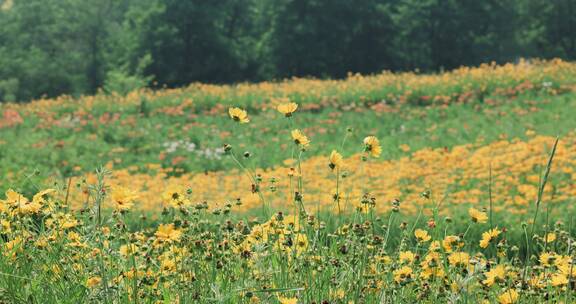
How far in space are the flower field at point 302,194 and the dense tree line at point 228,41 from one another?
8.15 meters

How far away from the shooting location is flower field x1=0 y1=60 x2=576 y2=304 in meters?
2.12

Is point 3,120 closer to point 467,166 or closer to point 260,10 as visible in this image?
point 467,166

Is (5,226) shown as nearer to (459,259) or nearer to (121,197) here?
(121,197)

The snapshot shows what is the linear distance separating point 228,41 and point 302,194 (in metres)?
21.7

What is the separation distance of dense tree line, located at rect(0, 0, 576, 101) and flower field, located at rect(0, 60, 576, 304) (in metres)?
8.15

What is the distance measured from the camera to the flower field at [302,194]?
212 cm

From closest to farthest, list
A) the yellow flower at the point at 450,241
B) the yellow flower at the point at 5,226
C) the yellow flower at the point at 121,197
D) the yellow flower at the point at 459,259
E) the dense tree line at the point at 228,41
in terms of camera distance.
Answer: the yellow flower at the point at 121,197 → the yellow flower at the point at 450,241 → the yellow flower at the point at 459,259 → the yellow flower at the point at 5,226 → the dense tree line at the point at 228,41

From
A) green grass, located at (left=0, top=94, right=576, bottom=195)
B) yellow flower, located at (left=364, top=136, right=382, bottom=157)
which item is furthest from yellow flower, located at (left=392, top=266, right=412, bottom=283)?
green grass, located at (left=0, top=94, right=576, bottom=195)

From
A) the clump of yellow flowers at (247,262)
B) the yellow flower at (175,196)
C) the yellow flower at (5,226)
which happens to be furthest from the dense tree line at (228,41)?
the yellow flower at (175,196)

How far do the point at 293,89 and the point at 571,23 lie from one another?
1586cm

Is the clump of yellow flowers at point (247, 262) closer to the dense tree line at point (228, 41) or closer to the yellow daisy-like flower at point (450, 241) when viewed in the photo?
the yellow daisy-like flower at point (450, 241)

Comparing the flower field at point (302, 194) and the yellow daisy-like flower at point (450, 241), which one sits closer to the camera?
the yellow daisy-like flower at point (450, 241)

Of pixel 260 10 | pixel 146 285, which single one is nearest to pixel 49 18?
pixel 260 10

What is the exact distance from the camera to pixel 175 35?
76.2ft
